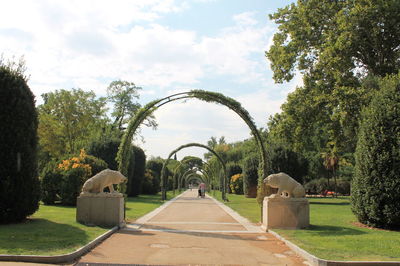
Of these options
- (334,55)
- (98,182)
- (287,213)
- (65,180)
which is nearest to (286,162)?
(334,55)

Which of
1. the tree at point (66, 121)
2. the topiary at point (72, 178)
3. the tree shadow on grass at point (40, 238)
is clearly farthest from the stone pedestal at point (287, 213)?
the tree at point (66, 121)

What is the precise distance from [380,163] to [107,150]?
78.1ft

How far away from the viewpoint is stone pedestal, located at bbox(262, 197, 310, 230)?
42.4 ft

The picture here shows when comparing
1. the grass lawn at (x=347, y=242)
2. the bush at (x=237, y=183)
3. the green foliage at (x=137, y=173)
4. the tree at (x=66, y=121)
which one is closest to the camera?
the grass lawn at (x=347, y=242)

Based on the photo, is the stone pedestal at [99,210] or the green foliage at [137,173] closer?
the stone pedestal at [99,210]

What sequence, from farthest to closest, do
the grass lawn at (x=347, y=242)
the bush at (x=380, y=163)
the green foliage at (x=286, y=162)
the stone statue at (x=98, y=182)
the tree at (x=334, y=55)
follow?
the green foliage at (x=286, y=162)
the tree at (x=334, y=55)
the stone statue at (x=98, y=182)
the bush at (x=380, y=163)
the grass lawn at (x=347, y=242)

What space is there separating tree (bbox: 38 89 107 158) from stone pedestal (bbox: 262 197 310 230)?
3136 cm

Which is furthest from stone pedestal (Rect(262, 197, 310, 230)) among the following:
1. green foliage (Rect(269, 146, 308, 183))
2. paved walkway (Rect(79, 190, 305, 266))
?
green foliage (Rect(269, 146, 308, 183))

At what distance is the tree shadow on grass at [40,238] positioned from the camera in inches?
309

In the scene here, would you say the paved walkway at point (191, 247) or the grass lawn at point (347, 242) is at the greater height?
the grass lawn at point (347, 242)

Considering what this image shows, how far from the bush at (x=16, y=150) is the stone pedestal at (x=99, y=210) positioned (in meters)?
A: 1.45

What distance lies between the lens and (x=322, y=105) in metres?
22.3

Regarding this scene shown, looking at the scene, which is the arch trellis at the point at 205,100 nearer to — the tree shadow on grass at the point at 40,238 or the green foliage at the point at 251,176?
the tree shadow on grass at the point at 40,238

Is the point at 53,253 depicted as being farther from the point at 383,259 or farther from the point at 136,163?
the point at 136,163
